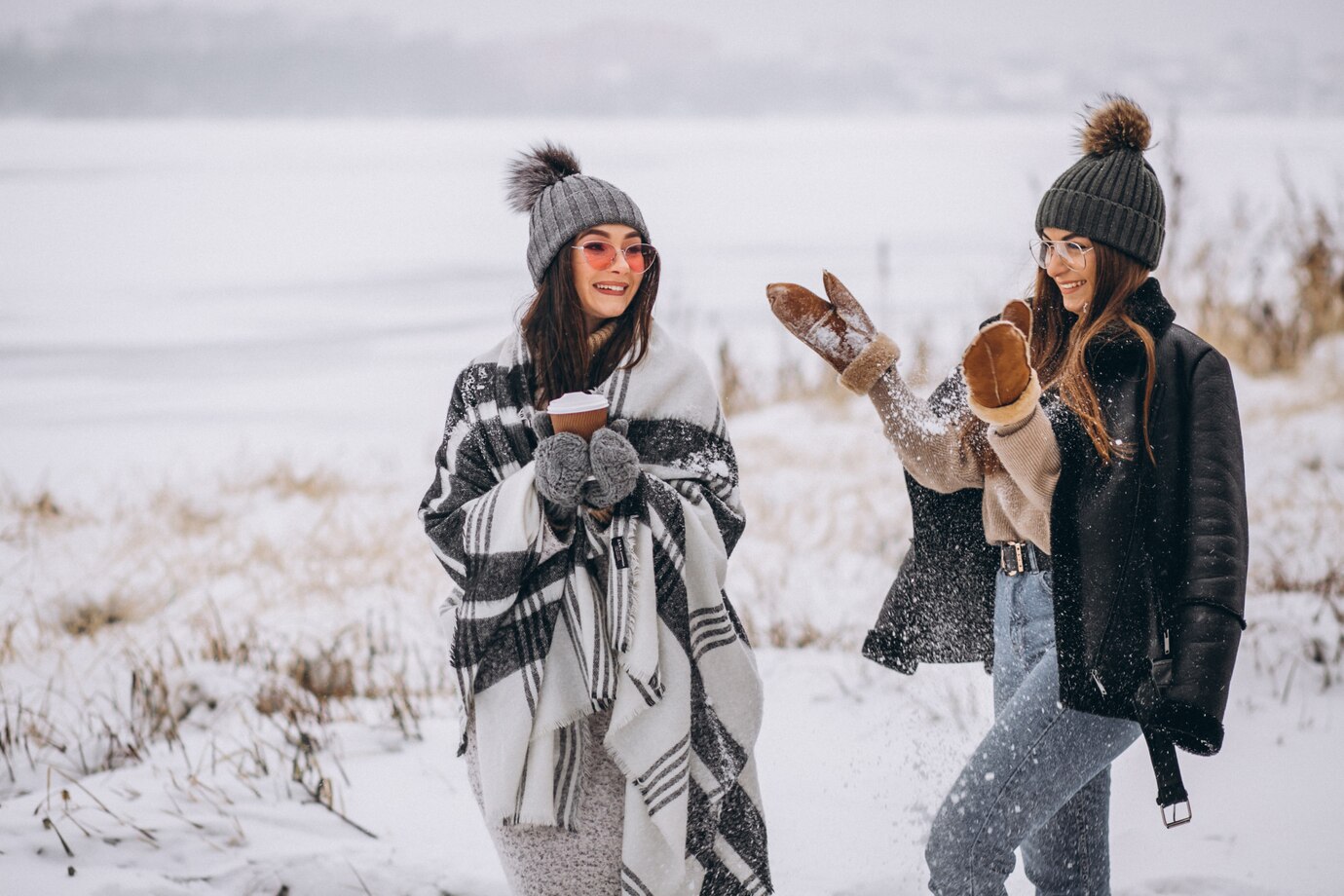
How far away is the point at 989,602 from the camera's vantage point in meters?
2.44

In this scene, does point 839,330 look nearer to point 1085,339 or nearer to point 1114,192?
point 1085,339

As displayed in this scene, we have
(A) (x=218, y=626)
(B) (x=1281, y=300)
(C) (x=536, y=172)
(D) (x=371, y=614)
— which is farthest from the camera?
(B) (x=1281, y=300)

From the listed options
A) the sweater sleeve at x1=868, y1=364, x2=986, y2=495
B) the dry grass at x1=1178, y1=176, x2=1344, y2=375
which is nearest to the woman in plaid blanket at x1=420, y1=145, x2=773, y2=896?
the sweater sleeve at x1=868, y1=364, x2=986, y2=495

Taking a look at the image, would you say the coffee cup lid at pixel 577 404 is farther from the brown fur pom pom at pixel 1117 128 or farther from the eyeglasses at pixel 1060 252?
the brown fur pom pom at pixel 1117 128

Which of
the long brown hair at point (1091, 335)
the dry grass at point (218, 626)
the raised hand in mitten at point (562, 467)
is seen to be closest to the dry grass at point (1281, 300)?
the dry grass at point (218, 626)

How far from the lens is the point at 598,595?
2.23 meters

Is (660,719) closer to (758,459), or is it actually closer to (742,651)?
(742,651)

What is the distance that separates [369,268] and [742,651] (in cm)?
1742

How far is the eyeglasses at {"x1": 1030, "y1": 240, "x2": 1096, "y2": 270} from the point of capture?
227cm

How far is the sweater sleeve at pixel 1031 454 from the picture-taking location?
212 centimetres

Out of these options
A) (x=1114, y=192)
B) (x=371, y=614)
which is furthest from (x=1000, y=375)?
(x=371, y=614)

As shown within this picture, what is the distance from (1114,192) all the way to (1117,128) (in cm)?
15

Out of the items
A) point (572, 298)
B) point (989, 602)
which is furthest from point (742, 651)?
point (572, 298)

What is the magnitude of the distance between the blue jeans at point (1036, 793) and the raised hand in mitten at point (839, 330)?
1.65ft
